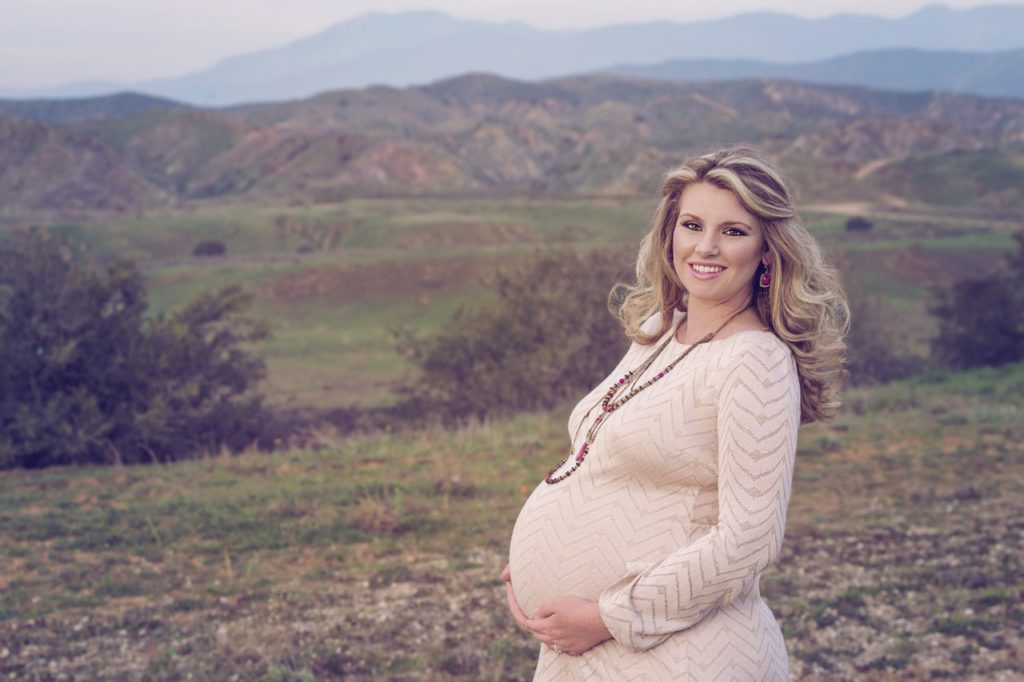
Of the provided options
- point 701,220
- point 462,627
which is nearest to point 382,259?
point 462,627

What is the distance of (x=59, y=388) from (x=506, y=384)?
6.97m

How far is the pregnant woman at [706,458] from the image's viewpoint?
1947 mm

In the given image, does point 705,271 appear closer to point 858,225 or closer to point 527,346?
point 527,346

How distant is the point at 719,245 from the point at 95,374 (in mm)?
12078

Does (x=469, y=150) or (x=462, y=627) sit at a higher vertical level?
(x=469, y=150)

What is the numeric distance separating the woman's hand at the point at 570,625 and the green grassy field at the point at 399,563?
240 cm

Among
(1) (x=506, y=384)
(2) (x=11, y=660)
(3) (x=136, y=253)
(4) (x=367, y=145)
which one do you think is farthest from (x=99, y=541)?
(4) (x=367, y=145)

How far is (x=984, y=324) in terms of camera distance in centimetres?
1961

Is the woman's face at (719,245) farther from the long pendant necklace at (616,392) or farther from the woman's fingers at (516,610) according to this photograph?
the woman's fingers at (516,610)

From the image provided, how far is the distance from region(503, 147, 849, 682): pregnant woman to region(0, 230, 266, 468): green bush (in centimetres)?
1049

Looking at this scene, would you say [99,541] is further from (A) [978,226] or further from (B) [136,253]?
(A) [978,226]

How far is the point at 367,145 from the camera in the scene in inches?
3273

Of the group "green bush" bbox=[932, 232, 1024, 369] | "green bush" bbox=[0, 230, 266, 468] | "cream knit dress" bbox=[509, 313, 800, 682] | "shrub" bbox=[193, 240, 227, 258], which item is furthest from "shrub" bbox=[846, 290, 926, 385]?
"shrub" bbox=[193, 240, 227, 258]

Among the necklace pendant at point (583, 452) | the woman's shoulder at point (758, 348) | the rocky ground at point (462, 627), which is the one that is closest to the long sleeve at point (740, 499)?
the woman's shoulder at point (758, 348)
